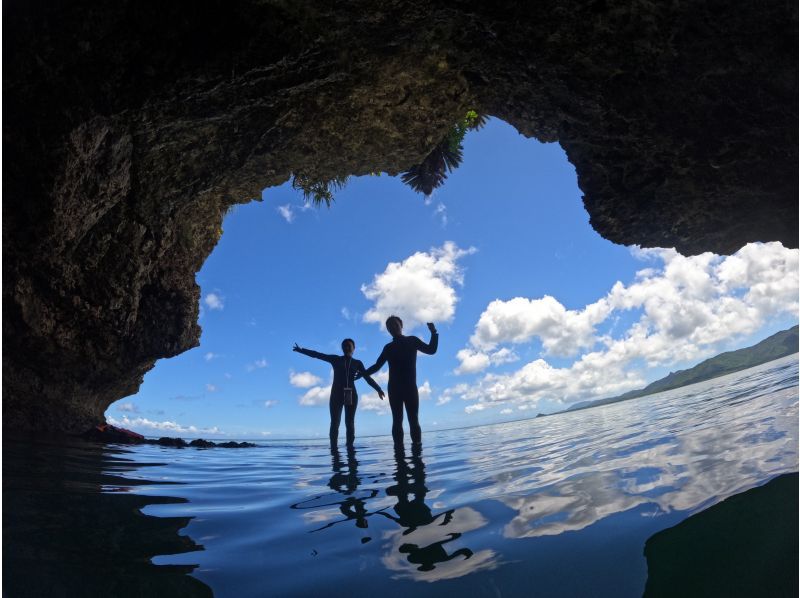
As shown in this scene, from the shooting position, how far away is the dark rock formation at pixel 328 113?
13.2 feet

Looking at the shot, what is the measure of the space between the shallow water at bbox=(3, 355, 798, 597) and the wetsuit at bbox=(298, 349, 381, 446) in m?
4.96

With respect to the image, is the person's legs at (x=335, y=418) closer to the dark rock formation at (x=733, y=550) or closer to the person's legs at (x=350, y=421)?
the person's legs at (x=350, y=421)

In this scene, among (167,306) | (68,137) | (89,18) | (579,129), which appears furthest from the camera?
(167,306)

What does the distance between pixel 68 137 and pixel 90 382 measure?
6.60 metres

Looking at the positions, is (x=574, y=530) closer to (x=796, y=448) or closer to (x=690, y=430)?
(x=796, y=448)

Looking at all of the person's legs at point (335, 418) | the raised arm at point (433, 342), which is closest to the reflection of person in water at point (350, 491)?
the raised arm at point (433, 342)

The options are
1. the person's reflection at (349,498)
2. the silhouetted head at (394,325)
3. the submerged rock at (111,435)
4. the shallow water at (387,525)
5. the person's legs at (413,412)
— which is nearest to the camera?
the shallow water at (387,525)

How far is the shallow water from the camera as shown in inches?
71.4

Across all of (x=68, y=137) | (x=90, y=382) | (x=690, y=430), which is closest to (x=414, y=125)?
(x=68, y=137)

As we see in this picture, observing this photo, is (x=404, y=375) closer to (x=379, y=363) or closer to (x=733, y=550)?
(x=379, y=363)

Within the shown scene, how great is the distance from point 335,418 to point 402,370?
99.0 inches

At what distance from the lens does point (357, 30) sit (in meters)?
4.53

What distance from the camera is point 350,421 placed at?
31.2 ft

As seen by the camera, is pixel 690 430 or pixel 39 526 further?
pixel 690 430
